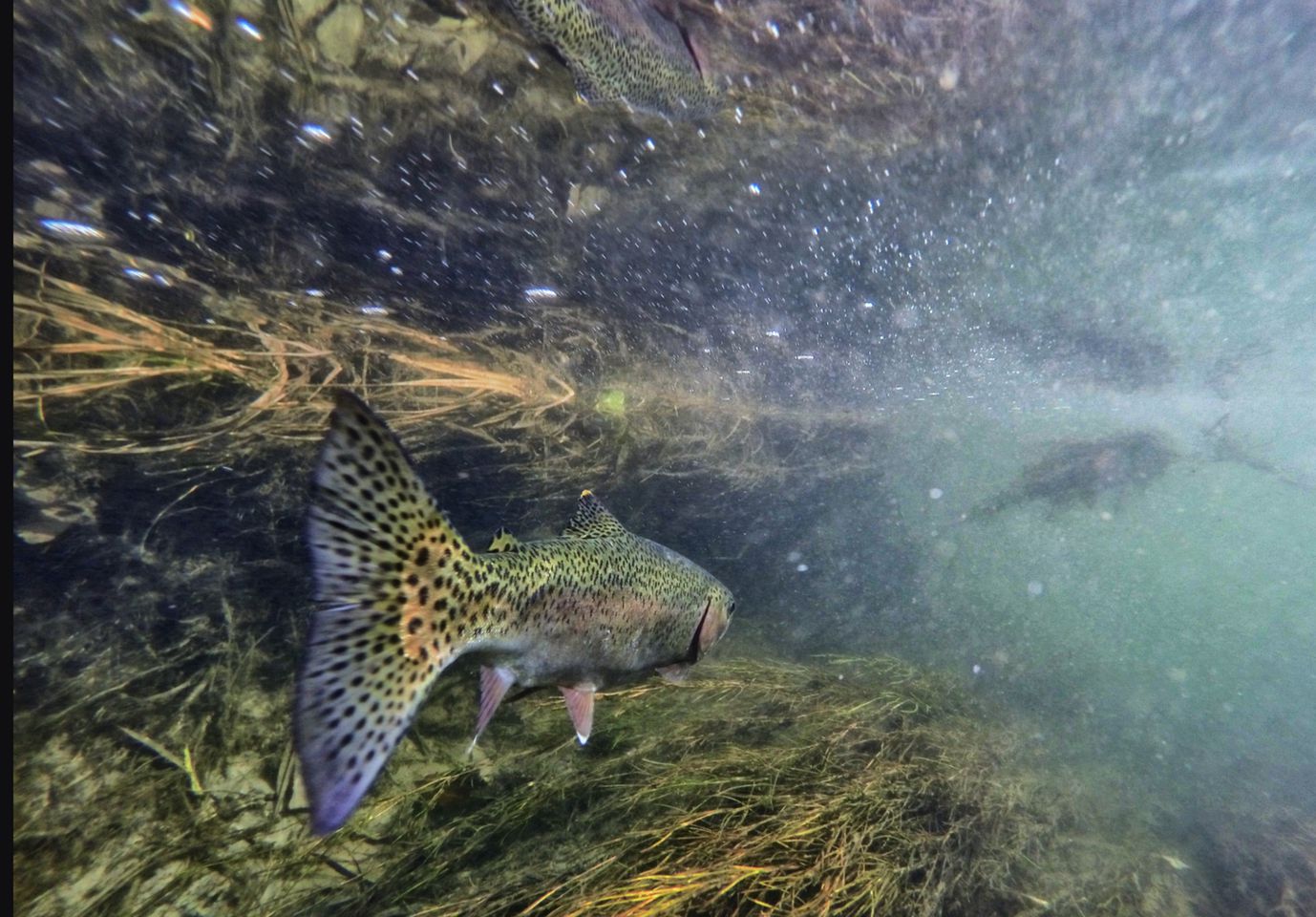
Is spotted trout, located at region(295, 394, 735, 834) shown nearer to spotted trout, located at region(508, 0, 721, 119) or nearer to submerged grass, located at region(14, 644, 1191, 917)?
submerged grass, located at region(14, 644, 1191, 917)

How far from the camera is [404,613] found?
2.30 m

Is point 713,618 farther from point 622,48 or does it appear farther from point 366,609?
point 622,48

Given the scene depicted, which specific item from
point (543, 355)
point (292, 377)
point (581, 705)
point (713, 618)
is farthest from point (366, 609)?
point (543, 355)

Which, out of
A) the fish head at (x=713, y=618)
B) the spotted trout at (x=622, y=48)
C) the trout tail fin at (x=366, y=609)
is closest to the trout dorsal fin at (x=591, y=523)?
the fish head at (x=713, y=618)

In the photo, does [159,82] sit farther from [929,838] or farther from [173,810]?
[929,838]

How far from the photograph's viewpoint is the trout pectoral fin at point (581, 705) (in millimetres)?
3361

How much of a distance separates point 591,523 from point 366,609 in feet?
6.29

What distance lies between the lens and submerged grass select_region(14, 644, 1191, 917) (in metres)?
3.57

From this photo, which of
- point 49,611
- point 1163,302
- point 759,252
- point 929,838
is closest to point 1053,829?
point 929,838

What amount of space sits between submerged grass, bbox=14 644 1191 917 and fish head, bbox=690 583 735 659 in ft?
4.72

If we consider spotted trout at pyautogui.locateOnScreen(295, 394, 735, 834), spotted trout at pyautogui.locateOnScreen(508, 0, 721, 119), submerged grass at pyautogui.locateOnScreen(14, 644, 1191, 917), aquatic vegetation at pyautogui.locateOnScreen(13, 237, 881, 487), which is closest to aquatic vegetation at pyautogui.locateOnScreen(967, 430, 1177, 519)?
submerged grass at pyautogui.locateOnScreen(14, 644, 1191, 917)

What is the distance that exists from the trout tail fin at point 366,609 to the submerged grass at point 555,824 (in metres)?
2.19

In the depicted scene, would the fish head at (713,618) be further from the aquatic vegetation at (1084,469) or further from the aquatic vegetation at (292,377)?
the aquatic vegetation at (1084,469)

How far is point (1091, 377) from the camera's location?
23.5 meters
